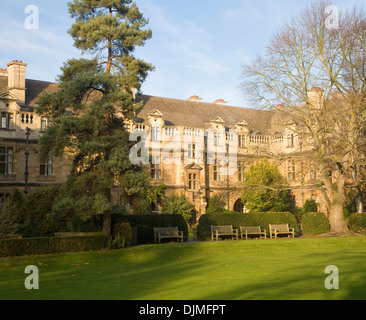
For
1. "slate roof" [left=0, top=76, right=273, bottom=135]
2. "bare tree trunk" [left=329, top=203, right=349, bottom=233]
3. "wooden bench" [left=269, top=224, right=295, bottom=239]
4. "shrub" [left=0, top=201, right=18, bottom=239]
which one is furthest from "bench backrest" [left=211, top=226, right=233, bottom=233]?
"slate roof" [left=0, top=76, right=273, bottom=135]

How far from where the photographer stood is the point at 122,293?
38.4 ft

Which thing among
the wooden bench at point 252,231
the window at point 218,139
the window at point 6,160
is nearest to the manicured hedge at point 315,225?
the wooden bench at point 252,231

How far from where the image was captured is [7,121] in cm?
3778

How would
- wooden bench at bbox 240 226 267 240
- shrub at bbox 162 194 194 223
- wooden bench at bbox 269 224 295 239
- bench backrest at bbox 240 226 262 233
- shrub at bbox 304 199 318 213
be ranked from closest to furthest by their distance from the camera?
wooden bench at bbox 240 226 267 240 < bench backrest at bbox 240 226 262 233 < wooden bench at bbox 269 224 295 239 < shrub at bbox 162 194 194 223 < shrub at bbox 304 199 318 213

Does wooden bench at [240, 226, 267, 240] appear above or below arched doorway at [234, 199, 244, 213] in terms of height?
below

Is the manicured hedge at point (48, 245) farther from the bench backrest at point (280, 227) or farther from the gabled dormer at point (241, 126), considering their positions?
the gabled dormer at point (241, 126)

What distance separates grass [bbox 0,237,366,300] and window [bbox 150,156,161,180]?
19.4 metres

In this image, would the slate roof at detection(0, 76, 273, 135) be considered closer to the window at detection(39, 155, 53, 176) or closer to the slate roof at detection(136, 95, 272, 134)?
the slate roof at detection(136, 95, 272, 134)

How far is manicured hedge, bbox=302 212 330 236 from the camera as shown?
31.9 m

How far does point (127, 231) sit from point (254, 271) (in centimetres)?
874

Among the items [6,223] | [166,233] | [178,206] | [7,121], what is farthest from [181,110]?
[6,223]

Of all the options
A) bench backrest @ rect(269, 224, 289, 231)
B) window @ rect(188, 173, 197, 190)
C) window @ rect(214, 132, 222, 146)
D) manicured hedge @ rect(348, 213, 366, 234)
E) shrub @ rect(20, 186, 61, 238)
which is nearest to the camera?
shrub @ rect(20, 186, 61, 238)

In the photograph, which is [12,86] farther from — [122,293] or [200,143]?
[122,293]

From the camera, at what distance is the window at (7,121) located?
37625 millimetres
